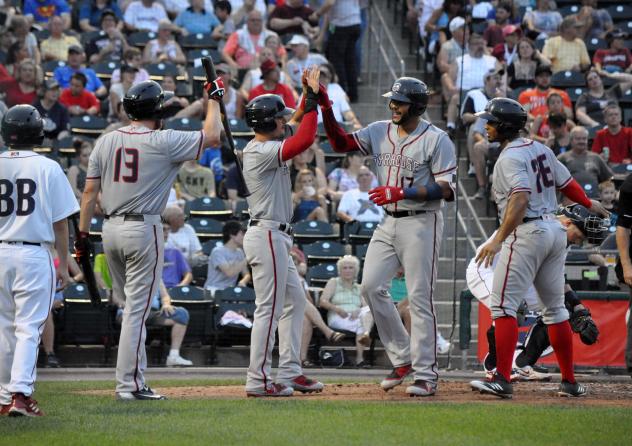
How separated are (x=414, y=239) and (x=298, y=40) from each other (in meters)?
10.8

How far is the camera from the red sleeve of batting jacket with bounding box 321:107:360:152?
29.5 ft

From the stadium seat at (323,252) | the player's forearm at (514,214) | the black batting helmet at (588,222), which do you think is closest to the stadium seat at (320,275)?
the stadium seat at (323,252)

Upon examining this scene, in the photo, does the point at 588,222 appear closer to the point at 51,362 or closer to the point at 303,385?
the point at 303,385

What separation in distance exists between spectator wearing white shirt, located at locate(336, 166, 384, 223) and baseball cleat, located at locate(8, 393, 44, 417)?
807 centimetres

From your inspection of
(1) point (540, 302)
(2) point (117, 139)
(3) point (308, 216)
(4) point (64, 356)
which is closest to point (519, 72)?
(3) point (308, 216)

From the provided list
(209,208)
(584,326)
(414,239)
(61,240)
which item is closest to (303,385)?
(414,239)

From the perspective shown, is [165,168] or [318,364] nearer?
[165,168]

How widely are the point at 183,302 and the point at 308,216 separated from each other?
103 inches

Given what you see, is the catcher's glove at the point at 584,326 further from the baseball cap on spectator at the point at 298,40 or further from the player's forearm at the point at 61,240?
the baseball cap on spectator at the point at 298,40

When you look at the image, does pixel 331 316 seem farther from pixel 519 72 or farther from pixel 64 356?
pixel 519 72

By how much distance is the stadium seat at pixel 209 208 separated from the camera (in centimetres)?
1570

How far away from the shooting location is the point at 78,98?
17531 mm

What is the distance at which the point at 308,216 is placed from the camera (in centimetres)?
1568

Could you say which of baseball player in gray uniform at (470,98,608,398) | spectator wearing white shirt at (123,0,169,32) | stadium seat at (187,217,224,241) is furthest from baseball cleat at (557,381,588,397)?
spectator wearing white shirt at (123,0,169,32)
